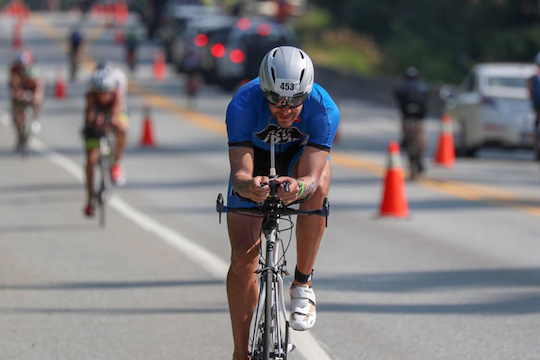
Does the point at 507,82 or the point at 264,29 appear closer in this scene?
the point at 507,82

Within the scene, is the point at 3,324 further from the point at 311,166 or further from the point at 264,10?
the point at 264,10

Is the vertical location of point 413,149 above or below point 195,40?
below

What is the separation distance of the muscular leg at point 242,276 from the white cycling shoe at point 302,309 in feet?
0.72

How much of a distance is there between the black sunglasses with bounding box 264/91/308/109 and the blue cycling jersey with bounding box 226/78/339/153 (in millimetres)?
179

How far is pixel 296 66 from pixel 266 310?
122cm

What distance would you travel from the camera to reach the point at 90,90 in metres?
12.7

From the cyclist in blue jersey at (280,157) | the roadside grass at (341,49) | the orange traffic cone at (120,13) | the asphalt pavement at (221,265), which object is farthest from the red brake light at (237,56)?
the orange traffic cone at (120,13)

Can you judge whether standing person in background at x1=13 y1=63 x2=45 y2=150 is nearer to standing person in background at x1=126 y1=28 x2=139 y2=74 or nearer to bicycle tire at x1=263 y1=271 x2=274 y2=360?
bicycle tire at x1=263 y1=271 x2=274 y2=360

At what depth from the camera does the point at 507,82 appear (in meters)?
20.1

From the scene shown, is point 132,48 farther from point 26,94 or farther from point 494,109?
point 494,109

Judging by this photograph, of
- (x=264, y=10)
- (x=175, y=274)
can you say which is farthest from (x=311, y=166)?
(x=264, y=10)

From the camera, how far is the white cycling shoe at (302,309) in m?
5.49

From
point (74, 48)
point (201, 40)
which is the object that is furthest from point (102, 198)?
point (74, 48)

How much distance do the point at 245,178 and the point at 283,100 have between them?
0.43 meters
